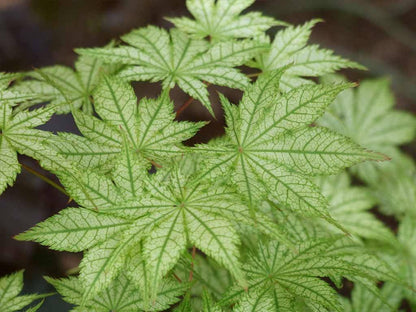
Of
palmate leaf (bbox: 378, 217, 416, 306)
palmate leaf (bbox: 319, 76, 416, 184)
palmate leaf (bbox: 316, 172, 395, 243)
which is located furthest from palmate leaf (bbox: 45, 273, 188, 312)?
palmate leaf (bbox: 319, 76, 416, 184)

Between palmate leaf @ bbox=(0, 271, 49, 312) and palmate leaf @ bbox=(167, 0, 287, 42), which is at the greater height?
palmate leaf @ bbox=(167, 0, 287, 42)

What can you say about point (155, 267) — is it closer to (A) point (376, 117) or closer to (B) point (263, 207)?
(B) point (263, 207)

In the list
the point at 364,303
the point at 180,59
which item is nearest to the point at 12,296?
the point at 180,59

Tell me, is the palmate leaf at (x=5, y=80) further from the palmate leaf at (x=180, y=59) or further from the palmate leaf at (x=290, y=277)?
the palmate leaf at (x=290, y=277)

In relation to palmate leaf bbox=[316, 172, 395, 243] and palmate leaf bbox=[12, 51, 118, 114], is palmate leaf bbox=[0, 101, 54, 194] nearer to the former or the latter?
palmate leaf bbox=[12, 51, 118, 114]

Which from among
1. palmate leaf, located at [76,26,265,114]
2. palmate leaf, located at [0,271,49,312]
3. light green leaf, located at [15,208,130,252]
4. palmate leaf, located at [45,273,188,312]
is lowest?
palmate leaf, located at [45,273,188,312]

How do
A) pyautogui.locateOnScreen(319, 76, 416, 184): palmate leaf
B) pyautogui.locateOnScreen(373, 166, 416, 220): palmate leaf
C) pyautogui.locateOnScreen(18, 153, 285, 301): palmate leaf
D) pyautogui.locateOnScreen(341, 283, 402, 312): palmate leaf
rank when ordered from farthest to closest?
1. pyautogui.locateOnScreen(319, 76, 416, 184): palmate leaf
2. pyautogui.locateOnScreen(373, 166, 416, 220): palmate leaf
3. pyautogui.locateOnScreen(341, 283, 402, 312): palmate leaf
4. pyautogui.locateOnScreen(18, 153, 285, 301): palmate leaf

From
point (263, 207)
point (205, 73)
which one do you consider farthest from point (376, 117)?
point (205, 73)
